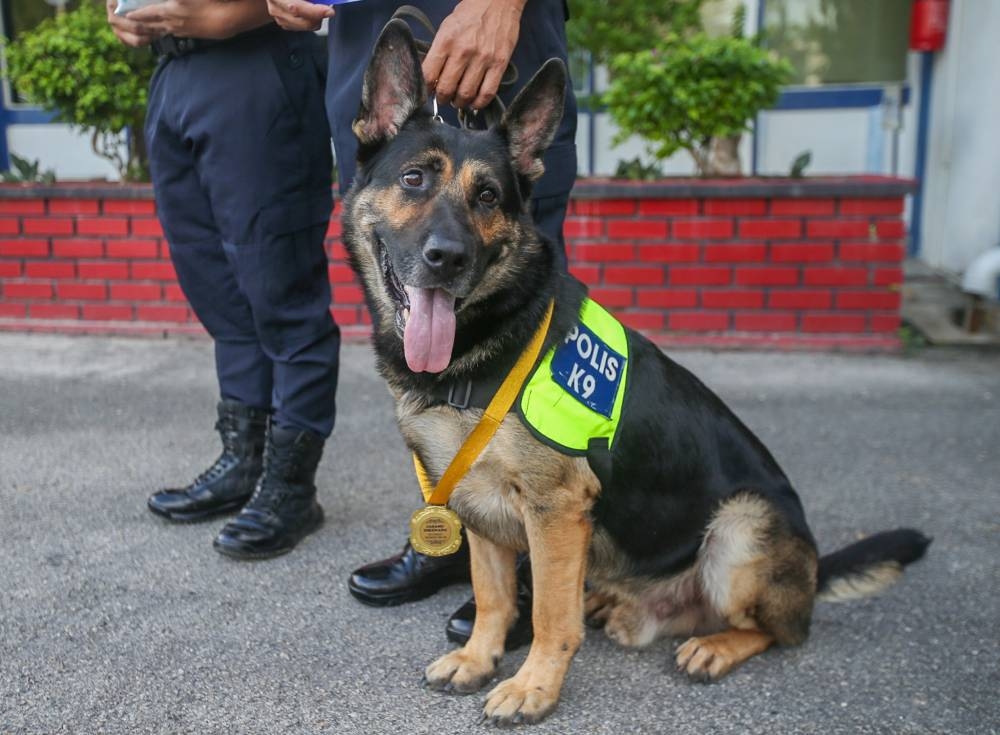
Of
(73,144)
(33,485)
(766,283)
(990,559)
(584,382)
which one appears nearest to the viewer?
(584,382)

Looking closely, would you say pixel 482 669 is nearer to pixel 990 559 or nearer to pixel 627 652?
pixel 627 652

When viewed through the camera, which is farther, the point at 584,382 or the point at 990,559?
the point at 990,559

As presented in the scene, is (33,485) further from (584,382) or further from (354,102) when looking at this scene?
(584,382)

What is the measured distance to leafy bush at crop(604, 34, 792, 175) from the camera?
5.33 metres

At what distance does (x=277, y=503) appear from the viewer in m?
3.00

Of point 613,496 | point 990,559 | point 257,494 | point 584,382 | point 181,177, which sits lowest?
point 990,559

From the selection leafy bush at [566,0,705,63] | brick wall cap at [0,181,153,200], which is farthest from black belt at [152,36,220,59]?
leafy bush at [566,0,705,63]

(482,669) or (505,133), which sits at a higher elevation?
(505,133)

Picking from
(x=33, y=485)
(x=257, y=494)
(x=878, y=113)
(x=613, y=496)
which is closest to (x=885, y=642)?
(x=613, y=496)

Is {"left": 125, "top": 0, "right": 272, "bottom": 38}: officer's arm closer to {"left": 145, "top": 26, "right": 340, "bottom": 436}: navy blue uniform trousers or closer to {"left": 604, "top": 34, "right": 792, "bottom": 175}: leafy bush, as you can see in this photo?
{"left": 145, "top": 26, "right": 340, "bottom": 436}: navy blue uniform trousers

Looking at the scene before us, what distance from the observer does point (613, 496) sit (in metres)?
2.27

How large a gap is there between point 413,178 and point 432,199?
8 centimetres

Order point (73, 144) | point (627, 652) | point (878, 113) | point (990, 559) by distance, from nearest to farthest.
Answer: point (627, 652), point (990, 559), point (878, 113), point (73, 144)

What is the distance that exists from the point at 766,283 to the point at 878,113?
11.8ft
